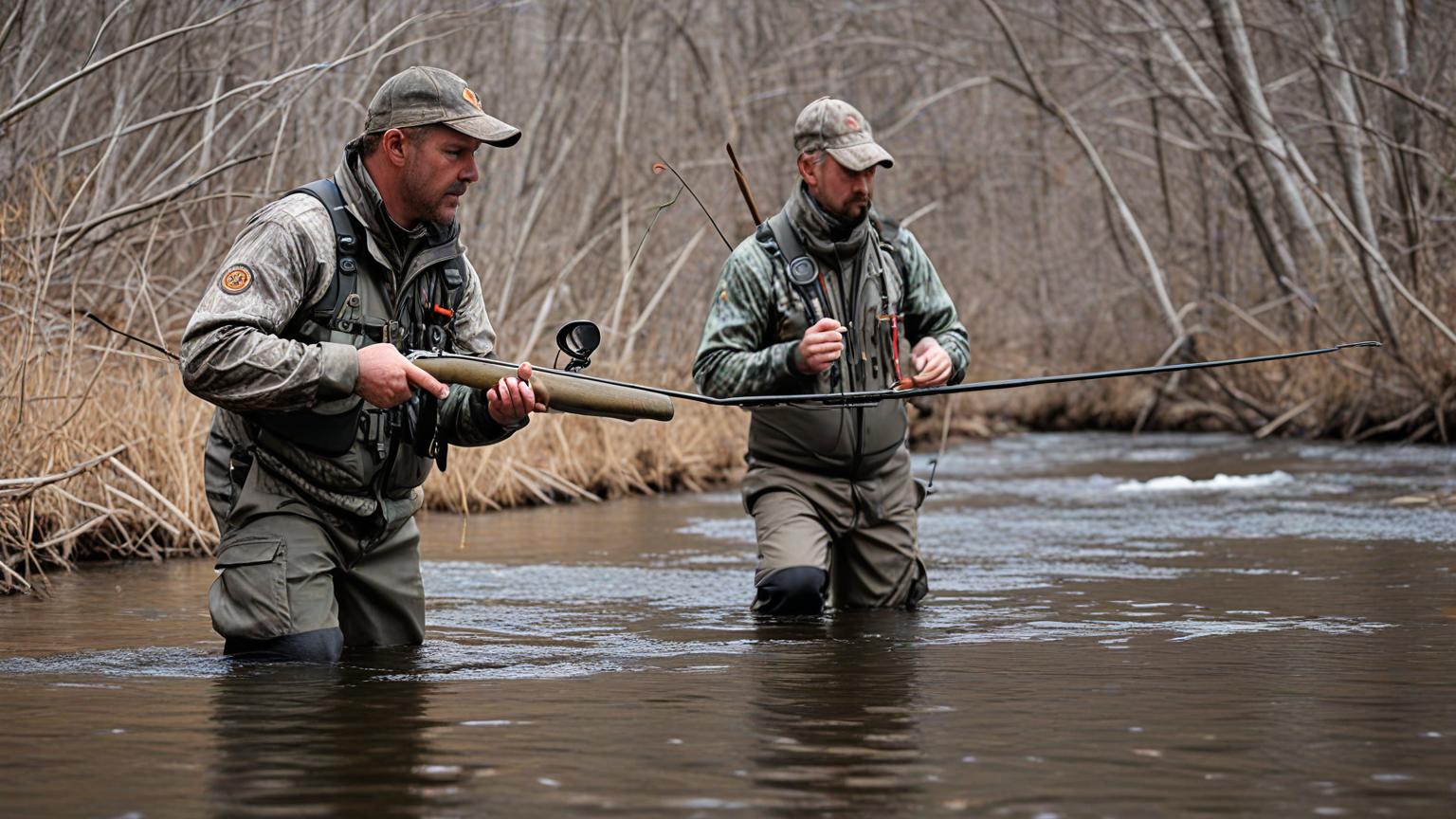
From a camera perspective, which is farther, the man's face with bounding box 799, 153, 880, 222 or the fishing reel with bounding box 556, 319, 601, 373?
the man's face with bounding box 799, 153, 880, 222

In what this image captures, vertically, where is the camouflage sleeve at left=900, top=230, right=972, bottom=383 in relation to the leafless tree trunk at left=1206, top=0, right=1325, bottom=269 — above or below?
below

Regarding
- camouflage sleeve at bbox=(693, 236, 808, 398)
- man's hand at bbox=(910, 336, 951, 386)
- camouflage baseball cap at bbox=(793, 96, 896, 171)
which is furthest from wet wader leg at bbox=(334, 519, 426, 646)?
camouflage baseball cap at bbox=(793, 96, 896, 171)

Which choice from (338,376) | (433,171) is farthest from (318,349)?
(433,171)

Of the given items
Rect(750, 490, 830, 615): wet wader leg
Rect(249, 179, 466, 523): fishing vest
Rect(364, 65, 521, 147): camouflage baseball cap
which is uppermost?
Rect(364, 65, 521, 147): camouflage baseball cap

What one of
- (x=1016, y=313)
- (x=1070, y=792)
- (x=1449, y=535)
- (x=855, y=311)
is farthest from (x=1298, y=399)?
(x=1070, y=792)

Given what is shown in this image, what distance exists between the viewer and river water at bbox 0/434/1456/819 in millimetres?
3346

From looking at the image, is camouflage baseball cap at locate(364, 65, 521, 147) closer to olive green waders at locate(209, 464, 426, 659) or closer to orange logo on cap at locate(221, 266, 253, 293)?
orange logo on cap at locate(221, 266, 253, 293)

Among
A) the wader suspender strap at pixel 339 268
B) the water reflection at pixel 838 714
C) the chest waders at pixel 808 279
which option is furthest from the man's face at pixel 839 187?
the wader suspender strap at pixel 339 268

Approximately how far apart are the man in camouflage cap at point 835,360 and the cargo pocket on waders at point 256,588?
1.62 metres

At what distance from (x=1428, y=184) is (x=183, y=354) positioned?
11.6m

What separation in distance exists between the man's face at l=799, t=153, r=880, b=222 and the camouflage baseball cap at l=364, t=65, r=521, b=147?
1.32 meters

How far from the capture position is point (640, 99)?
14.0 m

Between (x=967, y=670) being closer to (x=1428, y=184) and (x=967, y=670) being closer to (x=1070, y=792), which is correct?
(x=1070, y=792)

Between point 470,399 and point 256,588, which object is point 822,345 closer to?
point 470,399
